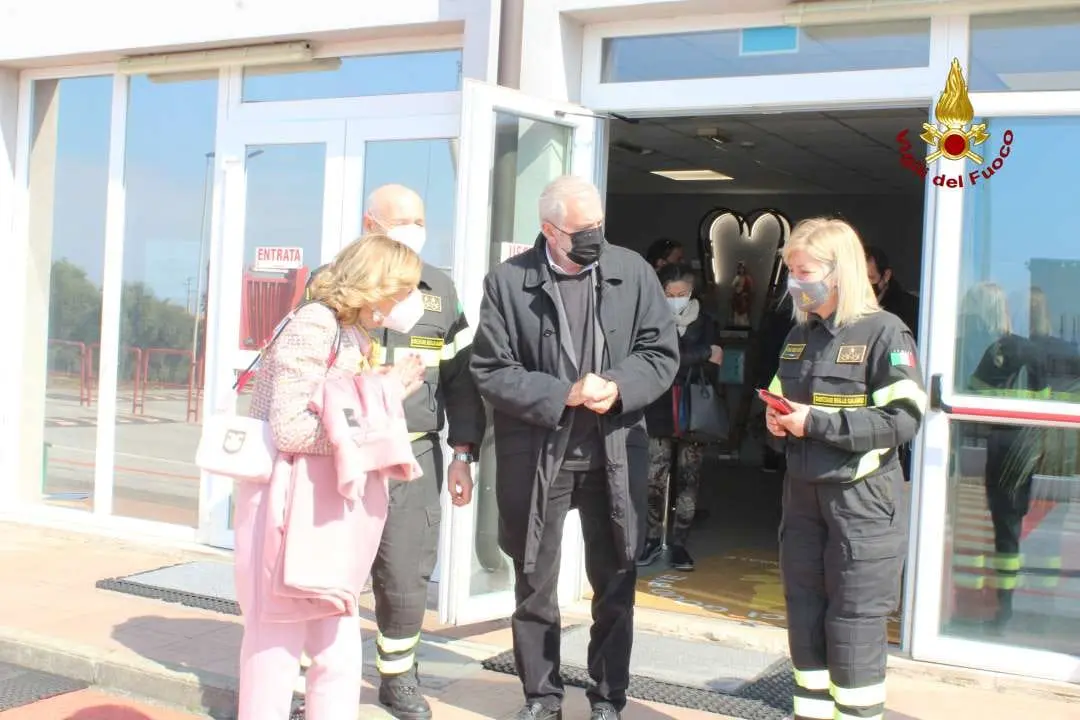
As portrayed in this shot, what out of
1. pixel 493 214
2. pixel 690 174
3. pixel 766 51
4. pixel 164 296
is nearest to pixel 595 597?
pixel 493 214

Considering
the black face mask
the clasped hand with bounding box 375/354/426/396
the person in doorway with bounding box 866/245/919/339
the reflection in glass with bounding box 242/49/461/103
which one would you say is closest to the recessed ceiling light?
the person in doorway with bounding box 866/245/919/339

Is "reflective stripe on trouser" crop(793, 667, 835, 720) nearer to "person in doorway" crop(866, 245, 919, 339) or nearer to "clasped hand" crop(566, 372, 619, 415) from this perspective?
"clasped hand" crop(566, 372, 619, 415)

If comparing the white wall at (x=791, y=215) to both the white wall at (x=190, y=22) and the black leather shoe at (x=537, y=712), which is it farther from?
the black leather shoe at (x=537, y=712)

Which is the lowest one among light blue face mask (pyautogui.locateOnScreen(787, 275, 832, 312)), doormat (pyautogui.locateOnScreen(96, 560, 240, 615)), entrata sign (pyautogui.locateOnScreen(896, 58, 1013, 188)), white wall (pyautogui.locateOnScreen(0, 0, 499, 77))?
doormat (pyautogui.locateOnScreen(96, 560, 240, 615))

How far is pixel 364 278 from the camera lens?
342 centimetres

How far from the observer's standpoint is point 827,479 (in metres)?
3.63

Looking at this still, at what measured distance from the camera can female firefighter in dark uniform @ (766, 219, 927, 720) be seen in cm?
357

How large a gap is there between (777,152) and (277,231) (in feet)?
18.4

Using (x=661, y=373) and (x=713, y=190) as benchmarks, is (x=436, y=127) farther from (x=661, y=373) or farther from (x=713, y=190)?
(x=713, y=190)

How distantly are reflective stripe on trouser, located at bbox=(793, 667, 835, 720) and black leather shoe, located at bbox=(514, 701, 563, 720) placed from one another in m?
0.89

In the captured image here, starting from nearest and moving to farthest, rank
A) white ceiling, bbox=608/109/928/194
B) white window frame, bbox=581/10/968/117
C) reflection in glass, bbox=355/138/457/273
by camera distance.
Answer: white window frame, bbox=581/10/968/117
reflection in glass, bbox=355/138/457/273
white ceiling, bbox=608/109/928/194

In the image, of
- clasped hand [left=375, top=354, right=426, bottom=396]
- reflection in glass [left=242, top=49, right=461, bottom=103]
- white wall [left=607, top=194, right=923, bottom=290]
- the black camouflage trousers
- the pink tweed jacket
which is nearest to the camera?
the pink tweed jacket

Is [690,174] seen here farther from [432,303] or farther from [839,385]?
[839,385]

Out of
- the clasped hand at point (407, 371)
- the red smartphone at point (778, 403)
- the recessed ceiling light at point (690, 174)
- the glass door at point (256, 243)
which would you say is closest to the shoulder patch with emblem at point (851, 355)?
the red smartphone at point (778, 403)
